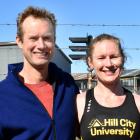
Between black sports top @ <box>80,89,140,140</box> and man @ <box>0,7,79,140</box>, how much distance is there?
5.0 inches

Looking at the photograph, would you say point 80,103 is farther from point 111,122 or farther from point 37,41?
point 37,41

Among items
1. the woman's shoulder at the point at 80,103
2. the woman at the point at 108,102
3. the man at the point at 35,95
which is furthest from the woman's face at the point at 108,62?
the man at the point at 35,95

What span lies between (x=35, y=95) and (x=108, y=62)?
62 cm

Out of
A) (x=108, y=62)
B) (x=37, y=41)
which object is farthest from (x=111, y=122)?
(x=37, y=41)

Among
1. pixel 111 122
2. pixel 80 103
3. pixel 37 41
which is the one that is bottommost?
pixel 111 122

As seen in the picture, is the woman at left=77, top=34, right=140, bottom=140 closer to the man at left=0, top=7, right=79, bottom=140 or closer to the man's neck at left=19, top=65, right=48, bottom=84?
the man at left=0, top=7, right=79, bottom=140

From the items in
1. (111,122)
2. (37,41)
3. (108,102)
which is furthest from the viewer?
(108,102)

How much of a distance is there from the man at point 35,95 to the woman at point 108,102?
145 millimetres

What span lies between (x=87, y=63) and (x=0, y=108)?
0.90 metres

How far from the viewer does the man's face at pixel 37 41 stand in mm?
3414

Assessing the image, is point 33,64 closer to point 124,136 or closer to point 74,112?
point 74,112

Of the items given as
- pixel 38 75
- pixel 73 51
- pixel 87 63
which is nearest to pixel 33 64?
pixel 38 75

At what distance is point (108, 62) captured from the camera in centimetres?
367

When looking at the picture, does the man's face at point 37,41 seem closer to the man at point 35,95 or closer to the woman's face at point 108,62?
the man at point 35,95
